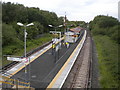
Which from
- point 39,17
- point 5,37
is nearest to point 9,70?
point 5,37

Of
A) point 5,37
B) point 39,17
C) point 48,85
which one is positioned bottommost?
point 48,85

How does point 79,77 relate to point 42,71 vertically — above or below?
below

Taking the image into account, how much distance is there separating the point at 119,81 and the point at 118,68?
303 cm

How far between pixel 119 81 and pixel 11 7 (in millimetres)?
34783

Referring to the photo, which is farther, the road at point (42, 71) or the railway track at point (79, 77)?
the road at point (42, 71)

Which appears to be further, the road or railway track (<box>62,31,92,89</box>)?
the road

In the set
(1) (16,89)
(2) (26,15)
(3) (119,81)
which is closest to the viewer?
(1) (16,89)

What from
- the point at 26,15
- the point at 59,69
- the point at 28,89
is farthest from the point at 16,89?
the point at 26,15

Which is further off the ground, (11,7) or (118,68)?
(11,7)

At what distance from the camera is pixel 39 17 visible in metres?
60.8

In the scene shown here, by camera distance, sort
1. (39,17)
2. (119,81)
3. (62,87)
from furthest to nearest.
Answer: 1. (39,17)
2. (119,81)
3. (62,87)

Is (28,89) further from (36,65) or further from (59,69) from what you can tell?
(36,65)

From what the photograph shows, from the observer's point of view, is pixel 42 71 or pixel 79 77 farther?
pixel 42 71

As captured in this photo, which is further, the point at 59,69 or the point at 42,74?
the point at 59,69
